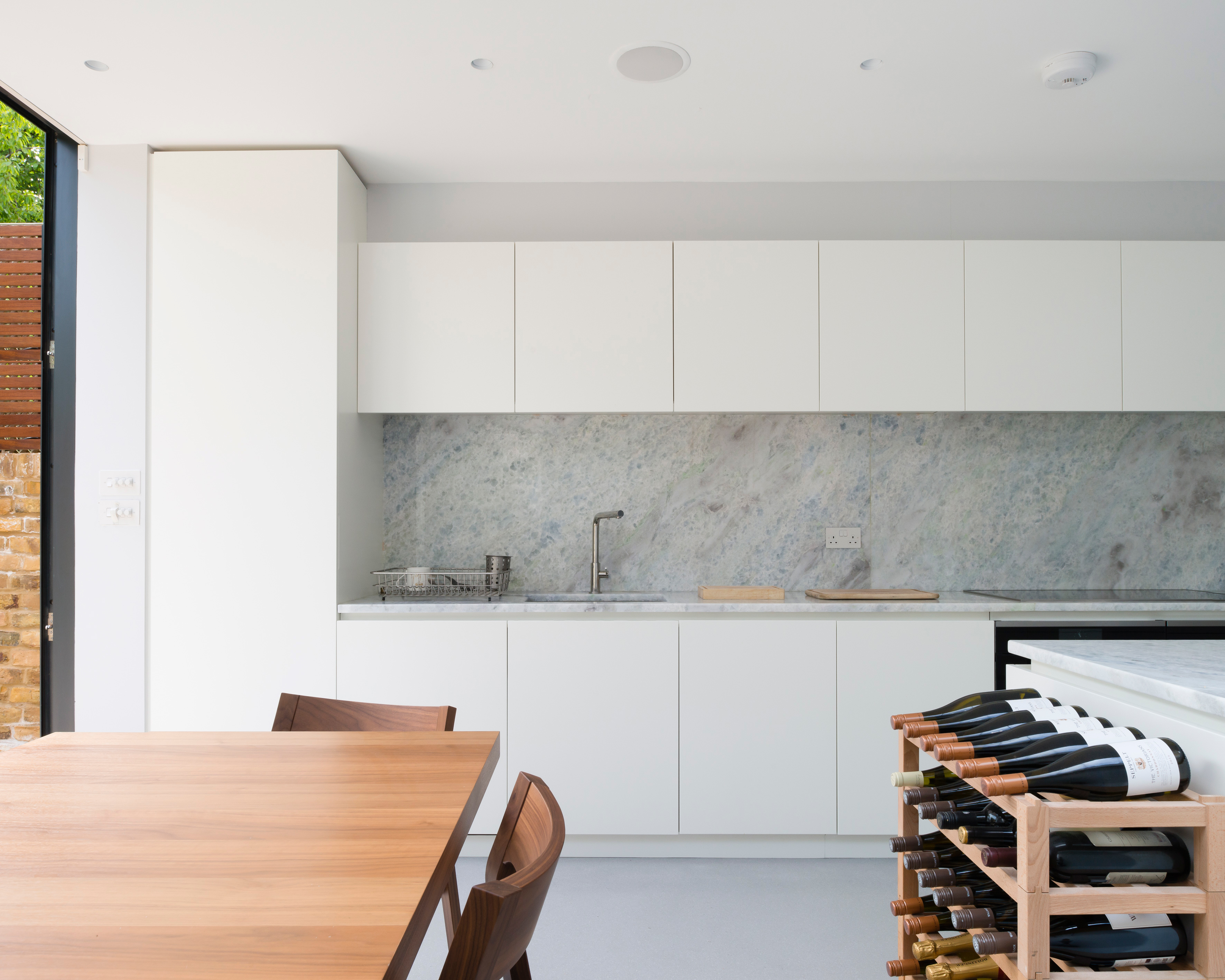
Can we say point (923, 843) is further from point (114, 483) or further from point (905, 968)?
point (114, 483)

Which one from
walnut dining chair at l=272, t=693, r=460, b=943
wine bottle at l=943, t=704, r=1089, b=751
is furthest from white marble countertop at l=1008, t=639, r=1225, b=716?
walnut dining chair at l=272, t=693, r=460, b=943

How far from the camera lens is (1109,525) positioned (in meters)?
3.41

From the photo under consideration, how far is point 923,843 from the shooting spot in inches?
Result: 52.0

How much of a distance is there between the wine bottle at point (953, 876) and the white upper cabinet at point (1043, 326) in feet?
7.12

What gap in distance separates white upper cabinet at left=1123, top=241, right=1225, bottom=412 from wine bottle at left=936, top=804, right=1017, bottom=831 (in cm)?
245

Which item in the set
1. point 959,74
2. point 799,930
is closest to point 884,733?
point 799,930

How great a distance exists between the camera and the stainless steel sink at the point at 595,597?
10.4ft

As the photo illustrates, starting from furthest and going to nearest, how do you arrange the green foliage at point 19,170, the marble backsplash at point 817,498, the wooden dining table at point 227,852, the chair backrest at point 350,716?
the marble backsplash at point 817,498, the green foliage at point 19,170, the chair backrest at point 350,716, the wooden dining table at point 227,852

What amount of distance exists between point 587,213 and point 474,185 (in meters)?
0.50

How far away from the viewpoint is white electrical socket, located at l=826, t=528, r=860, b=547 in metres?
3.42

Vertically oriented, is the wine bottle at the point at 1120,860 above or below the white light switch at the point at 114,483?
below

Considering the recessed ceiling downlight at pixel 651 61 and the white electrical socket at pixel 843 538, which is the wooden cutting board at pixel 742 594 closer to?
the white electrical socket at pixel 843 538

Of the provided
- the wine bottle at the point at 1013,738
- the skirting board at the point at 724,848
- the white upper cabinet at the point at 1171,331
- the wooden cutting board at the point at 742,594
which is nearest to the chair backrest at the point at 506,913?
the wine bottle at the point at 1013,738

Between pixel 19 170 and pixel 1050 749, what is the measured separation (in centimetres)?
419
